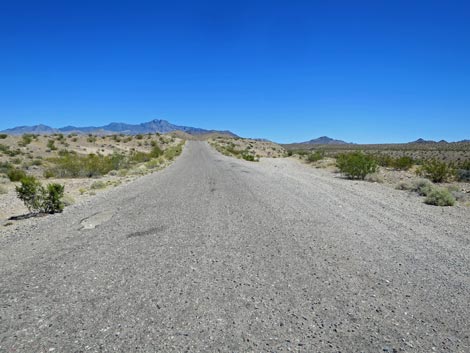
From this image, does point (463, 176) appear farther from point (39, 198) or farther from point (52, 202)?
point (39, 198)

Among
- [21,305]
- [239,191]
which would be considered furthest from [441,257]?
[239,191]

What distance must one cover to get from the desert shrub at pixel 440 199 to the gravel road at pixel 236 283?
2.79 metres

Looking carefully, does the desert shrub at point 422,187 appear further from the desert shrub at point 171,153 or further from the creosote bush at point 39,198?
the desert shrub at point 171,153

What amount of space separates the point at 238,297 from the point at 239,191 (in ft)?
31.2

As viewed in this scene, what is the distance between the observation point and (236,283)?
17.7ft

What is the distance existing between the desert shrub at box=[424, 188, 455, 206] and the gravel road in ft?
9.14

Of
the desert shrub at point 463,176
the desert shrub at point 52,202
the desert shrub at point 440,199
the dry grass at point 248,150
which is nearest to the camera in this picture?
the desert shrub at point 52,202

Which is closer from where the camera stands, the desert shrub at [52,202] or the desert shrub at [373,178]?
the desert shrub at [52,202]

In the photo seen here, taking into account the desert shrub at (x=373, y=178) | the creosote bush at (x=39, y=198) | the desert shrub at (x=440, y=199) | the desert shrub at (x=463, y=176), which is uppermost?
the desert shrub at (x=463, y=176)

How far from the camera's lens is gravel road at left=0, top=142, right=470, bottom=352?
396 centimetres

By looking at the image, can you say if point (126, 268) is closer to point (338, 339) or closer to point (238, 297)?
point (238, 297)

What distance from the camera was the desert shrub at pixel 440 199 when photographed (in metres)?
12.8

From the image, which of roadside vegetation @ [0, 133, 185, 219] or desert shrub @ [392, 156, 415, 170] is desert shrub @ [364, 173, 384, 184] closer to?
desert shrub @ [392, 156, 415, 170]

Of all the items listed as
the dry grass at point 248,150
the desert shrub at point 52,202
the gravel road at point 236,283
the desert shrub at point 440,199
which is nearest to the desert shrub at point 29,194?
the desert shrub at point 52,202
